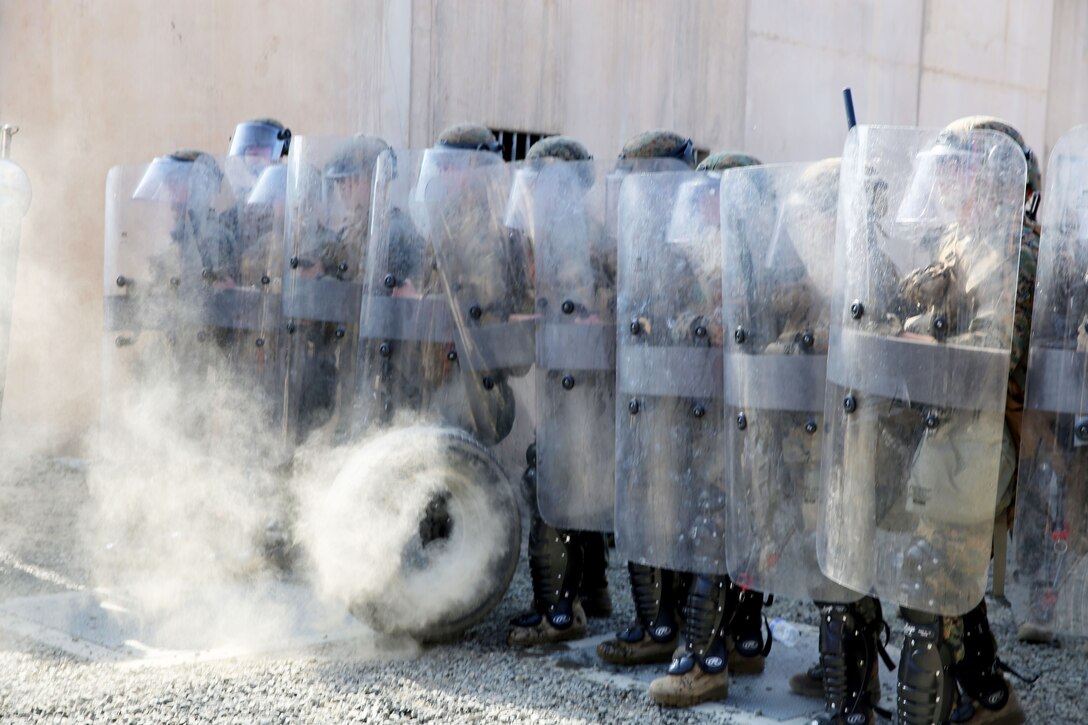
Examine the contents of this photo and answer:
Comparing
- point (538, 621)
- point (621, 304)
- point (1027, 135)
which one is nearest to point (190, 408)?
point (538, 621)

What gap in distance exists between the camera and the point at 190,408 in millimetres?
6156

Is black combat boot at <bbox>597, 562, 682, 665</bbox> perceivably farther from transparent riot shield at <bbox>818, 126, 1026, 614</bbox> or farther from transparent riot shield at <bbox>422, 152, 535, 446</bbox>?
transparent riot shield at <bbox>818, 126, 1026, 614</bbox>

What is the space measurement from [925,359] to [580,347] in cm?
158

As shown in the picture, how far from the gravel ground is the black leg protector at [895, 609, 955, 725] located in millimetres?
751

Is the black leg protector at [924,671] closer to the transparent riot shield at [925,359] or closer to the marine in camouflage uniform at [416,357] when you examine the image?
the transparent riot shield at [925,359]

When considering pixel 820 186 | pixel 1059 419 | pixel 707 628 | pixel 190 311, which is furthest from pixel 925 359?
pixel 190 311

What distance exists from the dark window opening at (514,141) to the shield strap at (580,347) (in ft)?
14.1

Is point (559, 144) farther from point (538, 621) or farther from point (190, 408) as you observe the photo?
point (190, 408)

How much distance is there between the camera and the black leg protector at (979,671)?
411 cm

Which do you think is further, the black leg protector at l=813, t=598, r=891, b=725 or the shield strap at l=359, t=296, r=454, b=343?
the shield strap at l=359, t=296, r=454, b=343

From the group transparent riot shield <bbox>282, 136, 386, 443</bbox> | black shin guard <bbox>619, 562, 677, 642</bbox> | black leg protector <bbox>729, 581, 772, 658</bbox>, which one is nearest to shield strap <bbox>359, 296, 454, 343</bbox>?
transparent riot shield <bbox>282, 136, 386, 443</bbox>

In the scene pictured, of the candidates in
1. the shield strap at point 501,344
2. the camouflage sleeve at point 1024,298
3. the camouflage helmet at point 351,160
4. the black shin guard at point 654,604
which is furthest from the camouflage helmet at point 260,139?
the camouflage sleeve at point 1024,298

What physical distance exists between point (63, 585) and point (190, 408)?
3.16 feet

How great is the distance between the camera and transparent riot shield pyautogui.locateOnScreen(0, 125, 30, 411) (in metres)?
5.64
